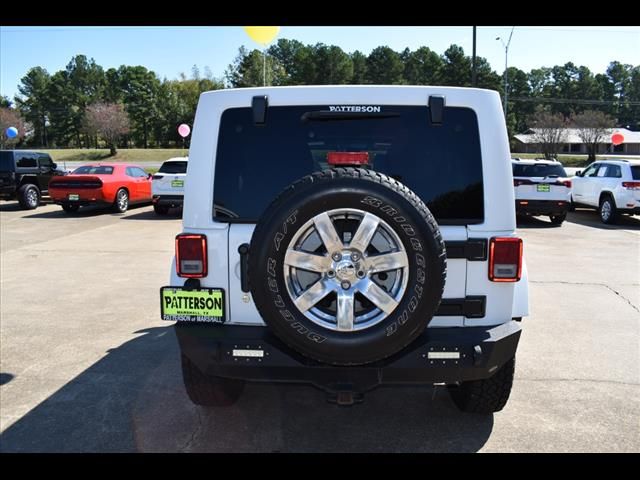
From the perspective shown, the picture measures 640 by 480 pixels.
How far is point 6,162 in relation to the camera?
15.7 metres

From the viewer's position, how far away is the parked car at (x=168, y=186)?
14117mm

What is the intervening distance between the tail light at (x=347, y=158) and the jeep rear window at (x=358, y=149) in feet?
0.59

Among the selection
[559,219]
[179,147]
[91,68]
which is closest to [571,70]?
[179,147]

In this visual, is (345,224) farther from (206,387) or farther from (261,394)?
(261,394)

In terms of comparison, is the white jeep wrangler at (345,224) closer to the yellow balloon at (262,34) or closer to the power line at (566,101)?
the yellow balloon at (262,34)

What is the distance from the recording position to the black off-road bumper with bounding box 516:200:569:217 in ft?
42.7

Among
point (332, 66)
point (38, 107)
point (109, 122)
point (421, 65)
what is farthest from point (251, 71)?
point (38, 107)

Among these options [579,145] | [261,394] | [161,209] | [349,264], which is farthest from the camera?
[579,145]

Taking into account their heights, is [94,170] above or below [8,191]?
above

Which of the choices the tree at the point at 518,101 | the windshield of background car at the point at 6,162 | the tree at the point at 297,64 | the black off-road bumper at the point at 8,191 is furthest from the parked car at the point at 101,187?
the tree at the point at 518,101

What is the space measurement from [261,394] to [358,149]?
1.98m

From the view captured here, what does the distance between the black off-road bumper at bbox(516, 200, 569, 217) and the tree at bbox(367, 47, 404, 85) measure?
8350 cm

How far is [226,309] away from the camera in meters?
2.88
